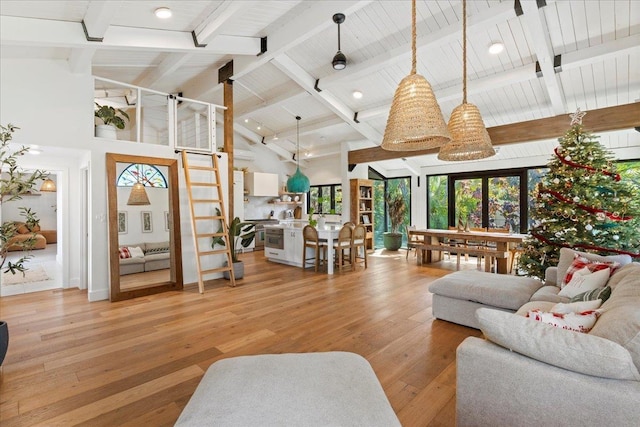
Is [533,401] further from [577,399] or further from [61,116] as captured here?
[61,116]

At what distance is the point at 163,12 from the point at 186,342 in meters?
3.56

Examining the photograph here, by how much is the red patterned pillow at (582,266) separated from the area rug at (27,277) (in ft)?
23.3

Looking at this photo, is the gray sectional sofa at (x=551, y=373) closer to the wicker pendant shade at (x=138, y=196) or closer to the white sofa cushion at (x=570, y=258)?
the white sofa cushion at (x=570, y=258)

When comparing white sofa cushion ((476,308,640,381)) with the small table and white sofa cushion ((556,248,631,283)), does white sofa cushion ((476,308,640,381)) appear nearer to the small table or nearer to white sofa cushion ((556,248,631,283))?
white sofa cushion ((556,248,631,283))

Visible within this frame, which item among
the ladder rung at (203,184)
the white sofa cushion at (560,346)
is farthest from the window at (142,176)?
the white sofa cushion at (560,346)

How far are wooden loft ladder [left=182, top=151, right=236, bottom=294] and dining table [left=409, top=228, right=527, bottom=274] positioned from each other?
13.4 ft

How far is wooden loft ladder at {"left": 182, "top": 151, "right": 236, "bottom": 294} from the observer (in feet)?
16.6

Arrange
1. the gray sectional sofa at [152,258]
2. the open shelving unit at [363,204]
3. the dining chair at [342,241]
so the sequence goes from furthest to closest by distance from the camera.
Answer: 1. the open shelving unit at [363,204]
2. the dining chair at [342,241]
3. the gray sectional sofa at [152,258]

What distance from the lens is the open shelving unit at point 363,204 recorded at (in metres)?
8.55

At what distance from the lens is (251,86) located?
691 centimetres

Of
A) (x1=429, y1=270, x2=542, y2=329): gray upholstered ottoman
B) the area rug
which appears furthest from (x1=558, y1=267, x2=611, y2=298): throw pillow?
the area rug

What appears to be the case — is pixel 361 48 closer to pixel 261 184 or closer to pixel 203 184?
pixel 203 184

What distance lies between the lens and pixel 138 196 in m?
4.94

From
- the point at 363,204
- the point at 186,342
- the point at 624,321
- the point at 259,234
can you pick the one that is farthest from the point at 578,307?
the point at 259,234
